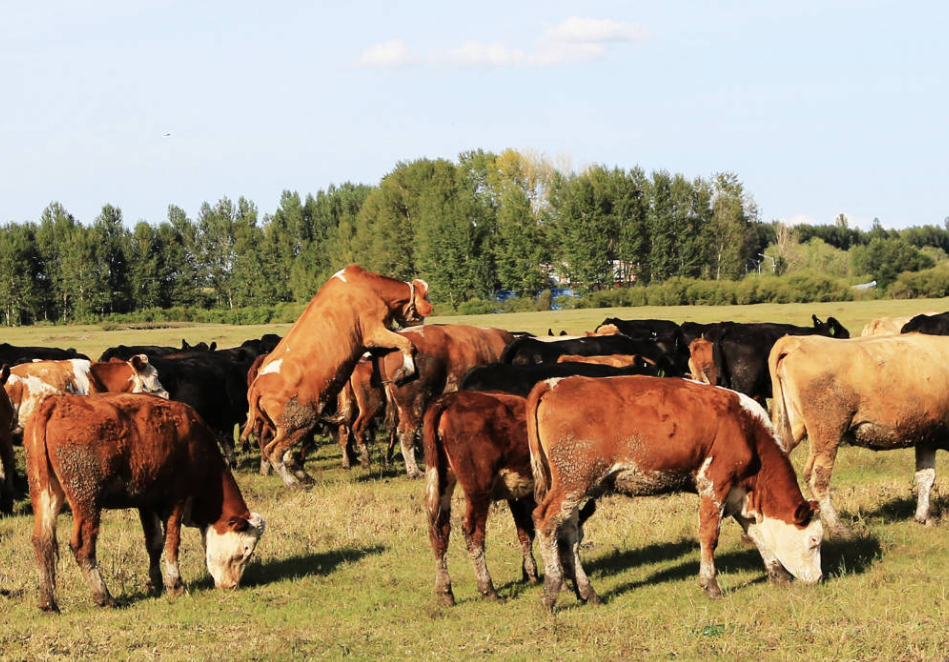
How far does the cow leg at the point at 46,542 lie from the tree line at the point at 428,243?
71371 millimetres

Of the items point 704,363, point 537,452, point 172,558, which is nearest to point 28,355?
point 704,363

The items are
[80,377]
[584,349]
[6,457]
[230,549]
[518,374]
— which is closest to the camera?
[230,549]

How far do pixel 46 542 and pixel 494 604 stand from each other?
3.42m

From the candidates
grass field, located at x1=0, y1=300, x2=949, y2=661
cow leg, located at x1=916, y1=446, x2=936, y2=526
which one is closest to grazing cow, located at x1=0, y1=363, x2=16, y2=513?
grass field, located at x1=0, y1=300, x2=949, y2=661

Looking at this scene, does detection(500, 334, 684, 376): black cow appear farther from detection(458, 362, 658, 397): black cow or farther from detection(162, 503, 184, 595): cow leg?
detection(162, 503, 184, 595): cow leg

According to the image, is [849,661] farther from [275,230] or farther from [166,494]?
[275,230]

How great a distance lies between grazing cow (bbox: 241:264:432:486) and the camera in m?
13.4

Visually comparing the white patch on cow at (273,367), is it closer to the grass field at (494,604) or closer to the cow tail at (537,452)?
the grass field at (494,604)

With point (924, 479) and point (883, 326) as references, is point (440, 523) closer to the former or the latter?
point (924, 479)

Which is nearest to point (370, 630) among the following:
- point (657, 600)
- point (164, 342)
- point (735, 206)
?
point (657, 600)

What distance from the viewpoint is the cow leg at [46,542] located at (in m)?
7.99

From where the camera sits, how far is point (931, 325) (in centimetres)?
2075

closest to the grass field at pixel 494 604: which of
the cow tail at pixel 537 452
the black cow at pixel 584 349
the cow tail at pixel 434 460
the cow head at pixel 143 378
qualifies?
the cow tail at pixel 434 460

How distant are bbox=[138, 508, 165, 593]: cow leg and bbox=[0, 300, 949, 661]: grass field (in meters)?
0.18
